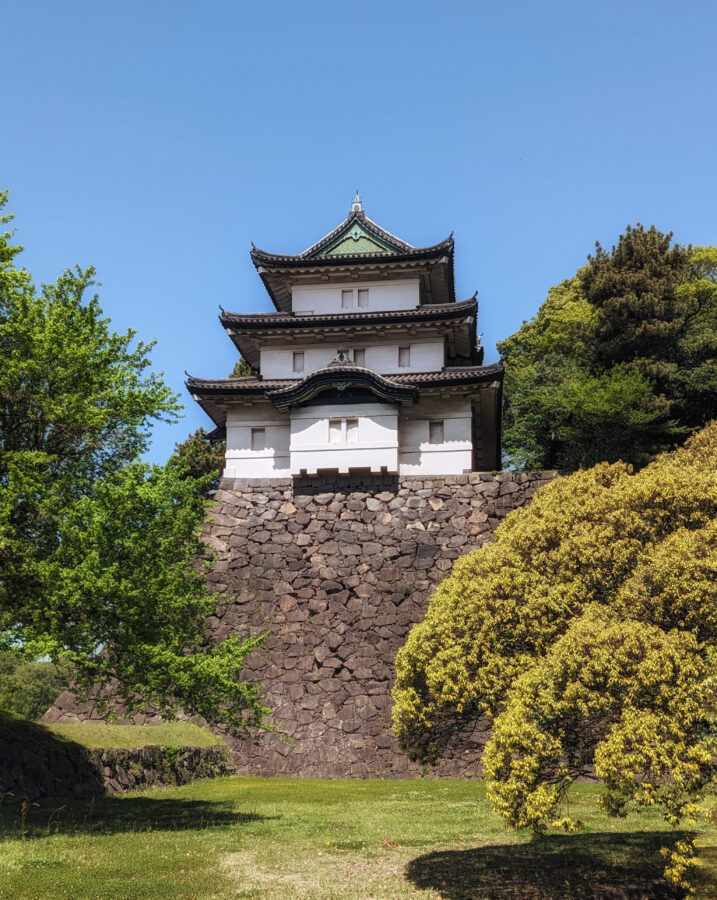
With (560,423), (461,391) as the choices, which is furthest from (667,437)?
(461,391)

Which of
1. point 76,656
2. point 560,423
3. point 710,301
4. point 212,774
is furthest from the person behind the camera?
point 710,301

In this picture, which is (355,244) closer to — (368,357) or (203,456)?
(368,357)

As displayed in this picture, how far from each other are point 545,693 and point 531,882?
2.73 meters

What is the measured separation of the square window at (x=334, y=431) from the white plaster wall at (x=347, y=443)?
0.12 meters

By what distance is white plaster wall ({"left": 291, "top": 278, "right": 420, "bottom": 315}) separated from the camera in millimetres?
32781

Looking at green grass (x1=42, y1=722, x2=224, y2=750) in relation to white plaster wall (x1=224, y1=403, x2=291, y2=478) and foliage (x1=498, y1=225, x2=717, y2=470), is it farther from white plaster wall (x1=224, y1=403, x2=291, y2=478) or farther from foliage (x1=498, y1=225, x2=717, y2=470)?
foliage (x1=498, y1=225, x2=717, y2=470)

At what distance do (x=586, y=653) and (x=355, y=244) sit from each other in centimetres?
2847

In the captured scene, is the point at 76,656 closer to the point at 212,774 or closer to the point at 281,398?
the point at 212,774

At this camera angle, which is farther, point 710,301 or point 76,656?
point 710,301

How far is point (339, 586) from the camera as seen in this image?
1027 inches

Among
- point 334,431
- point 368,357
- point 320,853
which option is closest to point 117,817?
point 320,853

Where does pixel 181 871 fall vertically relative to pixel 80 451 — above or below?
below

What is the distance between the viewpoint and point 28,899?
8562mm

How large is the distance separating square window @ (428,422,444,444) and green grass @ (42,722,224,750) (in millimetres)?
12943
